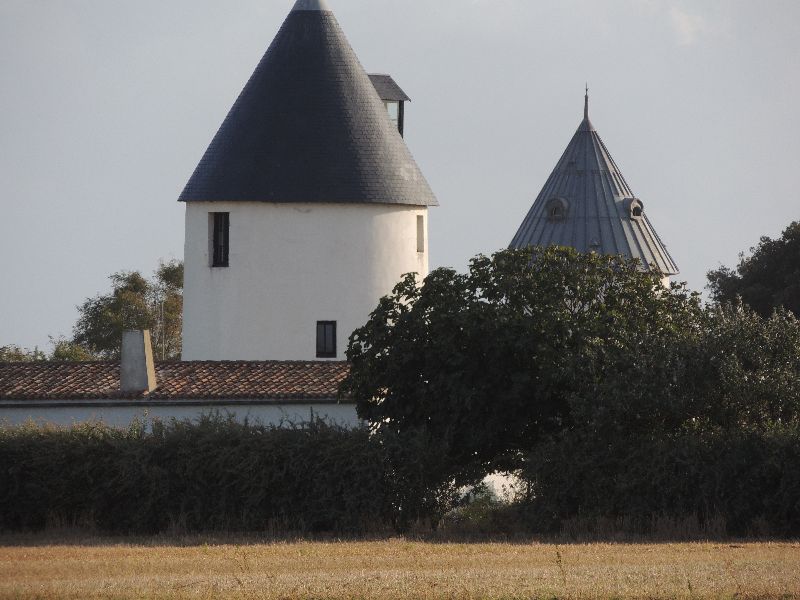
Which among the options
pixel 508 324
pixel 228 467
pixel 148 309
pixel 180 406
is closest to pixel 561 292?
pixel 508 324

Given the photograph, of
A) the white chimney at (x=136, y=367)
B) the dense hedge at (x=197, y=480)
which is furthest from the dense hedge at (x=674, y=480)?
the white chimney at (x=136, y=367)

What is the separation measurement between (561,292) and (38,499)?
353 inches

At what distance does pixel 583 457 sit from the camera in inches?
912

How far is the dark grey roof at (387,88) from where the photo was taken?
43844 mm

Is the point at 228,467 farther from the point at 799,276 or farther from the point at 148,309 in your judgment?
the point at 148,309

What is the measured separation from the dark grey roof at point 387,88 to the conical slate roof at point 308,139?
11.2ft

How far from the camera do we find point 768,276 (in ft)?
181

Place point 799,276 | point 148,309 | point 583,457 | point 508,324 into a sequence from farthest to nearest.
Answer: point 148,309 → point 799,276 → point 508,324 → point 583,457

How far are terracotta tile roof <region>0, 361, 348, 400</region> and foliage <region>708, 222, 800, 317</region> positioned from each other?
989 inches

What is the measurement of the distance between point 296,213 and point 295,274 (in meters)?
1.53

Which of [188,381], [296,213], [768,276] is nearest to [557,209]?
[768,276]

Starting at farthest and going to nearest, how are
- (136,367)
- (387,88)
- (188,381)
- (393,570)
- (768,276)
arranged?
(768,276)
(387,88)
(188,381)
(136,367)
(393,570)

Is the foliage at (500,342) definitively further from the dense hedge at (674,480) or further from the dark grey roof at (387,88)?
the dark grey roof at (387,88)

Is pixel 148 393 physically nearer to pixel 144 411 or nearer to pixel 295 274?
pixel 144 411
